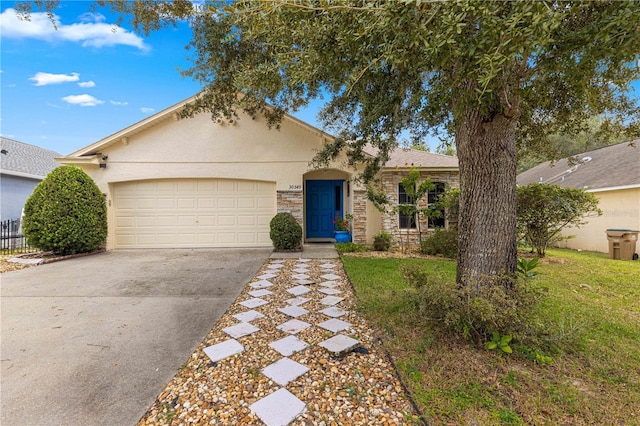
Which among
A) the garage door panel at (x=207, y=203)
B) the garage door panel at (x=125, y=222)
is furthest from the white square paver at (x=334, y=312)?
the garage door panel at (x=125, y=222)

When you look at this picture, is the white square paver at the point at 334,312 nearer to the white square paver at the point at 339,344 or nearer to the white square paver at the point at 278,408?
the white square paver at the point at 339,344

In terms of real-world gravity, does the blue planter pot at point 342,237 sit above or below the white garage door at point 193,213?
below

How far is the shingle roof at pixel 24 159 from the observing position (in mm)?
12334

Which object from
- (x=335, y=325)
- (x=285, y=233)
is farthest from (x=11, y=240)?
(x=335, y=325)

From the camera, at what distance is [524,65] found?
2.22 m

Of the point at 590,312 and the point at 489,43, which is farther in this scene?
the point at 590,312

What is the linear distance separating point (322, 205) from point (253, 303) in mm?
6902

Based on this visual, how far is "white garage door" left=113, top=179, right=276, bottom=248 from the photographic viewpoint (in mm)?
9828

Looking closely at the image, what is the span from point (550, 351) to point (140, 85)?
1265 cm

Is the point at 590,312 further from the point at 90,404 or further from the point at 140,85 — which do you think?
the point at 140,85

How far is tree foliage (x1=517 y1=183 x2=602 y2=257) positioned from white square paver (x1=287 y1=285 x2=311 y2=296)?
6722 millimetres

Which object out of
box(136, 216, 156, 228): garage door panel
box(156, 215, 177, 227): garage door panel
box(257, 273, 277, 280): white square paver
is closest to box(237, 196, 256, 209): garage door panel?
box(156, 215, 177, 227): garage door panel

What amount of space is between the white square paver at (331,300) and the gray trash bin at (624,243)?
9.84 metres

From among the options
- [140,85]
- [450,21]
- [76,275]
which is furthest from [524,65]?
[140,85]
